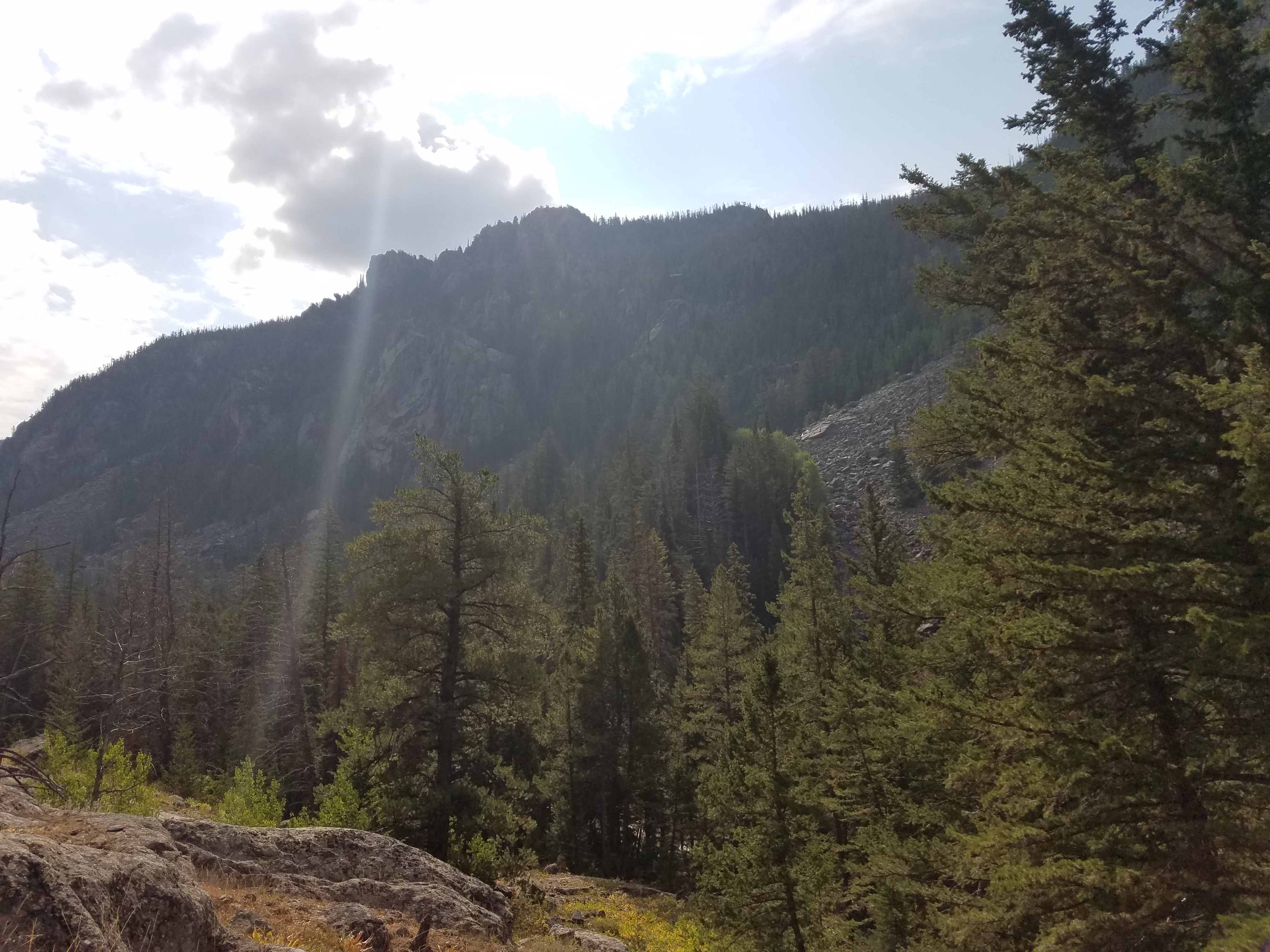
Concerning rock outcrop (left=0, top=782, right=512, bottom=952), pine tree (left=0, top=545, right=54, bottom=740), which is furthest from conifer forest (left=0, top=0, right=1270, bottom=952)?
pine tree (left=0, top=545, right=54, bottom=740)

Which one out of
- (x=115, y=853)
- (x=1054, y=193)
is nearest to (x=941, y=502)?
(x=1054, y=193)

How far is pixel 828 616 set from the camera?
21656mm

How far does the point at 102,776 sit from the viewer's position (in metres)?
16.7

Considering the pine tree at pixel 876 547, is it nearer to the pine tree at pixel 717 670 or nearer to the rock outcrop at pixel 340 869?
the pine tree at pixel 717 670

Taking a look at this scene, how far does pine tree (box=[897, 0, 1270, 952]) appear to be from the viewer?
630 cm

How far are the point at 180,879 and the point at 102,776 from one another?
49.5 ft

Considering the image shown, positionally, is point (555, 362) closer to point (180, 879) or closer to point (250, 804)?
point (250, 804)

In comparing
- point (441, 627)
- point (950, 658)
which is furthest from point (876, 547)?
point (441, 627)

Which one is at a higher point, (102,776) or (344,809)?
(102,776)

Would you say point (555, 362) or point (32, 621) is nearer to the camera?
point (32, 621)

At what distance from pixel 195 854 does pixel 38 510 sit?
243 metres

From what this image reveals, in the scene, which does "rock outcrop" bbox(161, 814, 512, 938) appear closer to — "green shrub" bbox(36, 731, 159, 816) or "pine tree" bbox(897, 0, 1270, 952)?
"green shrub" bbox(36, 731, 159, 816)

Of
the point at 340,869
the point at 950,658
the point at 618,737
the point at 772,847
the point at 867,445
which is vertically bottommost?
the point at 618,737

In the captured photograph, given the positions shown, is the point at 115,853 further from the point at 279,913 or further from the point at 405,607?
the point at 405,607
